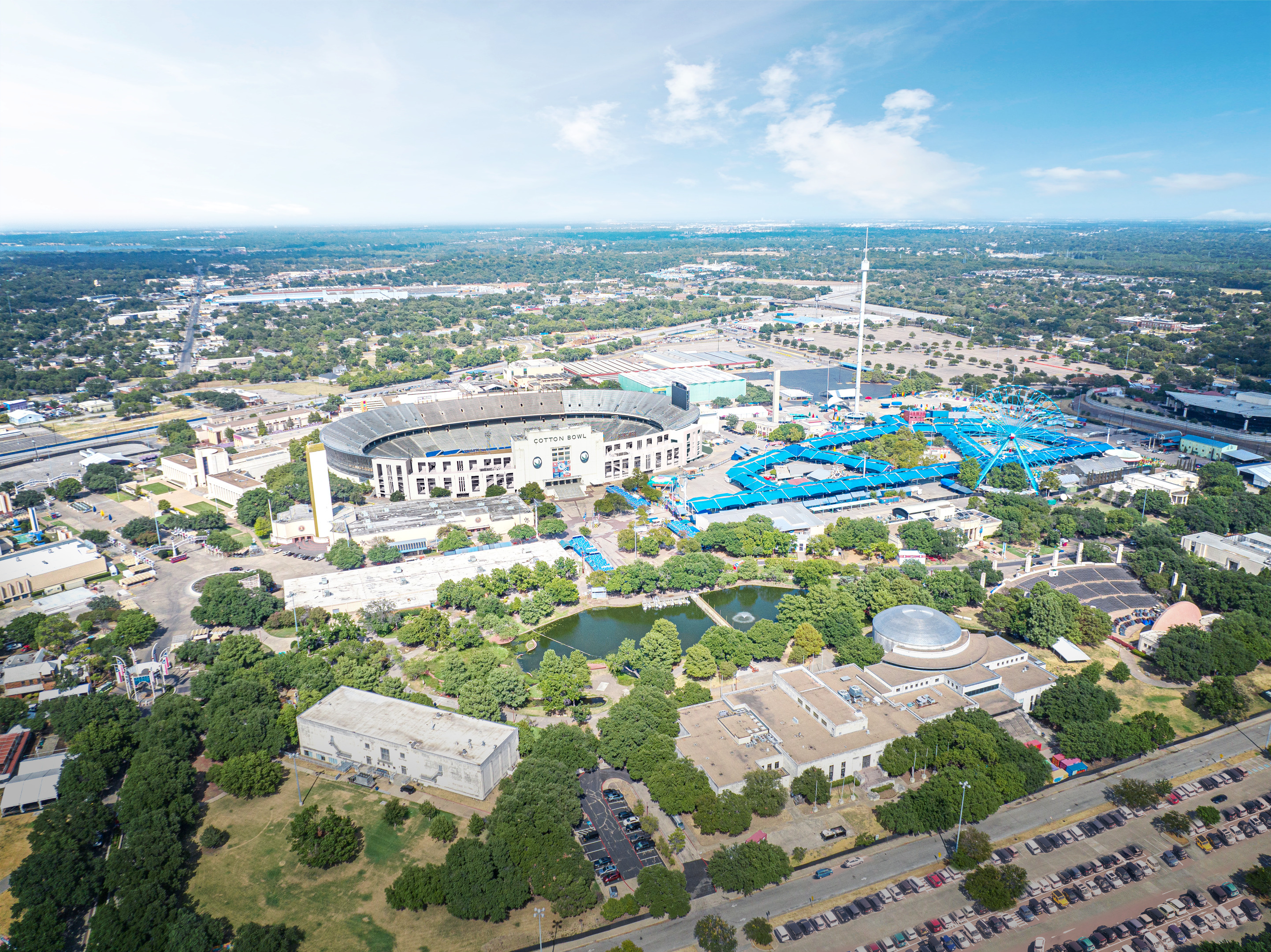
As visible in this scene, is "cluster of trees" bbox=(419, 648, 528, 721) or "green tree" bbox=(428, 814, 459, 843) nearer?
"green tree" bbox=(428, 814, 459, 843)

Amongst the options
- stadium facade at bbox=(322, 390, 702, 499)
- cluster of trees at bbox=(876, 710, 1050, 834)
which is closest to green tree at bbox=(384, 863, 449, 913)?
cluster of trees at bbox=(876, 710, 1050, 834)

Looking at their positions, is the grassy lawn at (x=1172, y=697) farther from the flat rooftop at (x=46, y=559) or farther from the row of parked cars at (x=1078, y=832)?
the flat rooftop at (x=46, y=559)

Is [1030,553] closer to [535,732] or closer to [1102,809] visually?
[1102,809]

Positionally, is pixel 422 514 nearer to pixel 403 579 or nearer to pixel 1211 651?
pixel 403 579

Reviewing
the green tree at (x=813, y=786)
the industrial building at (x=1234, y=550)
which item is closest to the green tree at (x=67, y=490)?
the green tree at (x=813, y=786)

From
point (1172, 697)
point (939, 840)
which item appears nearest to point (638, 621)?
point (939, 840)

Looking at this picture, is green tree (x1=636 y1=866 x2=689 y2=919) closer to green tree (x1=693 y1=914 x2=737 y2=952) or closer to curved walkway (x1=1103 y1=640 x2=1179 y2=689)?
green tree (x1=693 y1=914 x2=737 y2=952)

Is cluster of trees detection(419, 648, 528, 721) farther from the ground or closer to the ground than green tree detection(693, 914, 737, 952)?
farther from the ground
